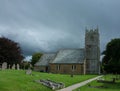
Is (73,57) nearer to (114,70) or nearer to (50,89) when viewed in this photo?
(114,70)

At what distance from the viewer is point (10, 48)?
77.4 metres

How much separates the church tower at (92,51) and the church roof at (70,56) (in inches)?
96.9

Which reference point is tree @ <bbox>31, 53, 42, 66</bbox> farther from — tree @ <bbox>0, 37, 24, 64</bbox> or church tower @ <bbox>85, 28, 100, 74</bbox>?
tree @ <bbox>0, 37, 24, 64</bbox>

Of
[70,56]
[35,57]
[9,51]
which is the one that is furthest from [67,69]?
[35,57]

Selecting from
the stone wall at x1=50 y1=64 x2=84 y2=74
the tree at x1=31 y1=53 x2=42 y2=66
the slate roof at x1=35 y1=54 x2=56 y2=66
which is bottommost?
the stone wall at x1=50 y1=64 x2=84 y2=74

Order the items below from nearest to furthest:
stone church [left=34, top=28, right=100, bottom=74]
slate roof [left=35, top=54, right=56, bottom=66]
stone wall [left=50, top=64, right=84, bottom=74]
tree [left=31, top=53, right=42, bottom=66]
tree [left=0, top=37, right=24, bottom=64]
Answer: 1. tree [left=0, top=37, right=24, bottom=64]
2. stone wall [left=50, top=64, right=84, bottom=74]
3. stone church [left=34, top=28, right=100, bottom=74]
4. slate roof [left=35, top=54, right=56, bottom=66]
5. tree [left=31, top=53, right=42, bottom=66]

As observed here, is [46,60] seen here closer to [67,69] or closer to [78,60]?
[67,69]

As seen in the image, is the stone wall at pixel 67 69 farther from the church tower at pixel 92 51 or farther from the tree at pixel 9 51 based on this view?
the tree at pixel 9 51

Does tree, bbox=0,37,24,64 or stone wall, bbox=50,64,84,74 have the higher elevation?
tree, bbox=0,37,24,64

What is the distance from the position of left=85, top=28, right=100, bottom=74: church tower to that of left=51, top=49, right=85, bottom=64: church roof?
246 cm

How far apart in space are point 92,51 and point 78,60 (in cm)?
659

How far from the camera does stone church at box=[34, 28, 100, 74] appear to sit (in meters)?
84.4

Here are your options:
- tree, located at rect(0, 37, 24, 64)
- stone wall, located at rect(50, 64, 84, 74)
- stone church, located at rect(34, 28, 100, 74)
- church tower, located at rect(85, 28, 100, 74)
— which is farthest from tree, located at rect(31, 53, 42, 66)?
tree, located at rect(0, 37, 24, 64)

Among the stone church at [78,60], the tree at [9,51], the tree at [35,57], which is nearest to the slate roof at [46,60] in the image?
the stone church at [78,60]
